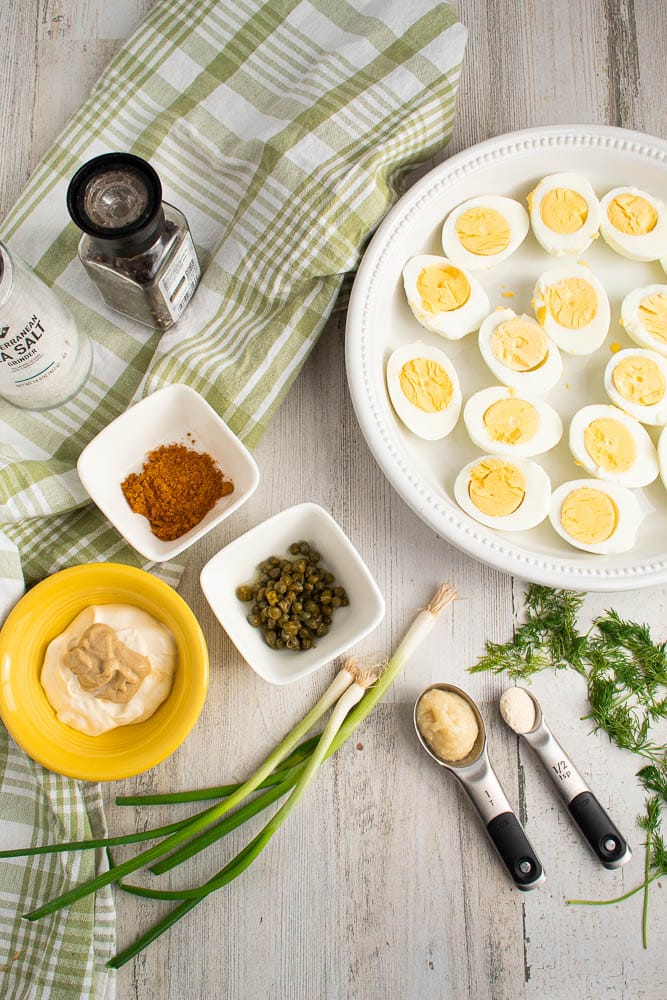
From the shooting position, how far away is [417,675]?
5.89 feet

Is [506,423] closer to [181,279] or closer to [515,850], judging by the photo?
[181,279]

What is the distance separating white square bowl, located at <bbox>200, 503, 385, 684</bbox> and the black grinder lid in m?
0.62

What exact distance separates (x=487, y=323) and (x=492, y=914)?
1.30 m

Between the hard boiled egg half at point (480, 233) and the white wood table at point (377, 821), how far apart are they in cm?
33

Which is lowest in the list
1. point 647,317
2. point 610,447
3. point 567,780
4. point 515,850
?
point 515,850

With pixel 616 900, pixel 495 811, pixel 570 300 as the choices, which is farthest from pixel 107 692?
pixel 570 300

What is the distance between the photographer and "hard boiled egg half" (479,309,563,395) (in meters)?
1.71

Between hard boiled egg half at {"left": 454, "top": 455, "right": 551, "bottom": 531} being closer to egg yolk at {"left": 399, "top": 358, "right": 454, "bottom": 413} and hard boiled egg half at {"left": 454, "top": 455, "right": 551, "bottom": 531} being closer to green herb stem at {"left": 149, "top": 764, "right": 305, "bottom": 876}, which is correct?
egg yolk at {"left": 399, "top": 358, "right": 454, "bottom": 413}

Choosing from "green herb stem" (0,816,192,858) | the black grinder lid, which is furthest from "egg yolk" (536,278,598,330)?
"green herb stem" (0,816,192,858)

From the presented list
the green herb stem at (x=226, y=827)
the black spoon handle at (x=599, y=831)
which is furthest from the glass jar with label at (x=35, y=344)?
the black spoon handle at (x=599, y=831)

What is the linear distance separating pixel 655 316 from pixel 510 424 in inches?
16.1

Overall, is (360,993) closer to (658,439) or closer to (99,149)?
(658,439)

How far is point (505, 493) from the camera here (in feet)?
5.46

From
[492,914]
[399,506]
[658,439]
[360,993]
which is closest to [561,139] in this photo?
[658,439]
